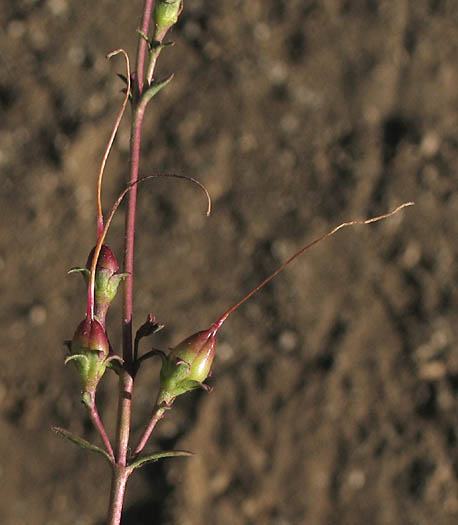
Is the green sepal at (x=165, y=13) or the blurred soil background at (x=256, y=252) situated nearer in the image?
the green sepal at (x=165, y=13)

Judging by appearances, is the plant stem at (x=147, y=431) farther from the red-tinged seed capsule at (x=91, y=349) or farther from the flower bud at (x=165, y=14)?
the flower bud at (x=165, y=14)

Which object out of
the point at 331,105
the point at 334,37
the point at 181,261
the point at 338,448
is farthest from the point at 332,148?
the point at 338,448

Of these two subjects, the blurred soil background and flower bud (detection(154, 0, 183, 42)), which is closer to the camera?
flower bud (detection(154, 0, 183, 42))

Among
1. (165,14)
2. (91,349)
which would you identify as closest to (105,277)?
(91,349)

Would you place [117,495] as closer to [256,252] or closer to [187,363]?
[187,363]

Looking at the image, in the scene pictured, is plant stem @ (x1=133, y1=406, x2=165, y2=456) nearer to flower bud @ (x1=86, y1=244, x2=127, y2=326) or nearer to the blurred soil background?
flower bud @ (x1=86, y1=244, x2=127, y2=326)

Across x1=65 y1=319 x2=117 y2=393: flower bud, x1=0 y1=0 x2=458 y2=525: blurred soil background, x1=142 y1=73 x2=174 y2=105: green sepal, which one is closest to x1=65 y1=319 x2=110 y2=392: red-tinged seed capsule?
x1=65 y1=319 x2=117 y2=393: flower bud

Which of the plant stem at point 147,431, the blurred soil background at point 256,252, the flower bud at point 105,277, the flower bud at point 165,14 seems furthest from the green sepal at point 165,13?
the blurred soil background at point 256,252
